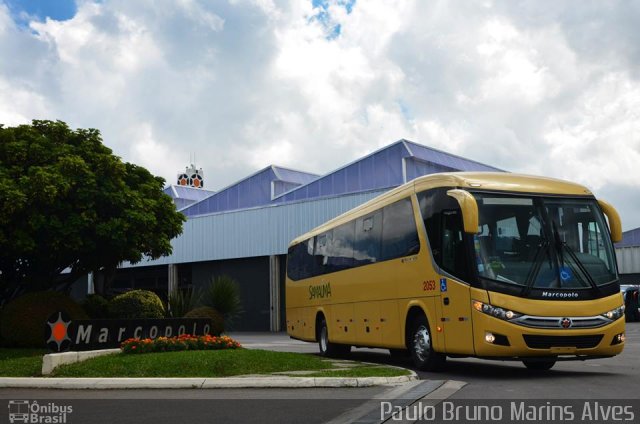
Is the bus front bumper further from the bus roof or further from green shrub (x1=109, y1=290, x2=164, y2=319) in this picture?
green shrub (x1=109, y1=290, x2=164, y2=319)

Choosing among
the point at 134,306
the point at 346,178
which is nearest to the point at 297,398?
the point at 134,306

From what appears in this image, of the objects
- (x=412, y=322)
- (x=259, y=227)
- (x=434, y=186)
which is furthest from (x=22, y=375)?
(x=259, y=227)

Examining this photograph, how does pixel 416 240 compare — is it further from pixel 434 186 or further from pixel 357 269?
pixel 357 269

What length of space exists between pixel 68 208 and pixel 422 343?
11.3m

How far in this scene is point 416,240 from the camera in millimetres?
14406

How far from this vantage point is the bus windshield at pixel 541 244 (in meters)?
12.5

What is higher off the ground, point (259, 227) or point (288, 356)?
point (259, 227)

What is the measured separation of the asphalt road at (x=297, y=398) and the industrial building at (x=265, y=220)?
28.9 m

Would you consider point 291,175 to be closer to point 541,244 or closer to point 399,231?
point 399,231

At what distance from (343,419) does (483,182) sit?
6.28 m

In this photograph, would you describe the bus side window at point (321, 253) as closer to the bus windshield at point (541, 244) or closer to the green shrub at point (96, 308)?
the green shrub at point (96, 308)

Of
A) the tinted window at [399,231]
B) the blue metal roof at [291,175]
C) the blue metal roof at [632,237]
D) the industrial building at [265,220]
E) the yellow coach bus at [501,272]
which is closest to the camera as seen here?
the yellow coach bus at [501,272]

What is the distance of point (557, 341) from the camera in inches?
483

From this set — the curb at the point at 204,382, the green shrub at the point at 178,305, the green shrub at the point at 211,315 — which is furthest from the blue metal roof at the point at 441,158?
the curb at the point at 204,382
